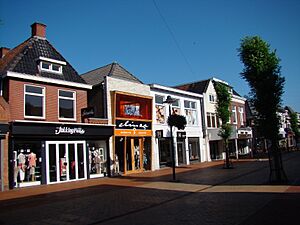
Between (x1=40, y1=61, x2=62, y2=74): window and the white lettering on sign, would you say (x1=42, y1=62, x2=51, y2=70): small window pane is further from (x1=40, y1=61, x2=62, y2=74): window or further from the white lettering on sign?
the white lettering on sign

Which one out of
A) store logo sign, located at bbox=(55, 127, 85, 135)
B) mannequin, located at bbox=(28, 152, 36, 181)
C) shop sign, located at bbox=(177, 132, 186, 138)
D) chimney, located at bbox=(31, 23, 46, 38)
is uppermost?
chimney, located at bbox=(31, 23, 46, 38)

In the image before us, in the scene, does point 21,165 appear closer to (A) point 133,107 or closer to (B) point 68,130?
(B) point 68,130

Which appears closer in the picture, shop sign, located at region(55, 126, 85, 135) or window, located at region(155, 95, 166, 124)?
shop sign, located at region(55, 126, 85, 135)

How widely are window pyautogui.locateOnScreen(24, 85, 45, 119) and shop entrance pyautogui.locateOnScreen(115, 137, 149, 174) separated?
20.2 feet

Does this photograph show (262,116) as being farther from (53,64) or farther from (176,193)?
(53,64)

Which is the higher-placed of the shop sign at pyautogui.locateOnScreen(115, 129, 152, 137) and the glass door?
the shop sign at pyautogui.locateOnScreen(115, 129, 152, 137)

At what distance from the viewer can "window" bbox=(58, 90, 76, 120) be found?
734 inches

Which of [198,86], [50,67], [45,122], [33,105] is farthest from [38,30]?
[198,86]

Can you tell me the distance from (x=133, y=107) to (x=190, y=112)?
365 inches

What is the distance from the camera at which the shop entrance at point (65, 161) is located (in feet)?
56.0

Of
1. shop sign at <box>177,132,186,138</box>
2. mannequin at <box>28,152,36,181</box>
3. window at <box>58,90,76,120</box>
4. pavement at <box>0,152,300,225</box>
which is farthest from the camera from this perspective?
shop sign at <box>177,132,186,138</box>

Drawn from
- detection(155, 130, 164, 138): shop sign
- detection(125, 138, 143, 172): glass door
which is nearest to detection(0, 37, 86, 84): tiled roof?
detection(125, 138, 143, 172): glass door

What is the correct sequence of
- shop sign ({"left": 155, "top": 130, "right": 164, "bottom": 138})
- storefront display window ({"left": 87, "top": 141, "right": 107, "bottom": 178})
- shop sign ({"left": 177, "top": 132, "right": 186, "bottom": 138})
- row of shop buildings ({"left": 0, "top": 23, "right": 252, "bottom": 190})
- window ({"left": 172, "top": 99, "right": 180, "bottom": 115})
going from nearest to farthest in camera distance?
row of shop buildings ({"left": 0, "top": 23, "right": 252, "bottom": 190}) < storefront display window ({"left": 87, "top": 141, "right": 107, "bottom": 178}) < shop sign ({"left": 155, "top": 130, "right": 164, "bottom": 138}) < shop sign ({"left": 177, "top": 132, "right": 186, "bottom": 138}) < window ({"left": 172, "top": 99, "right": 180, "bottom": 115})

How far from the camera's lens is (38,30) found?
67.8 ft
